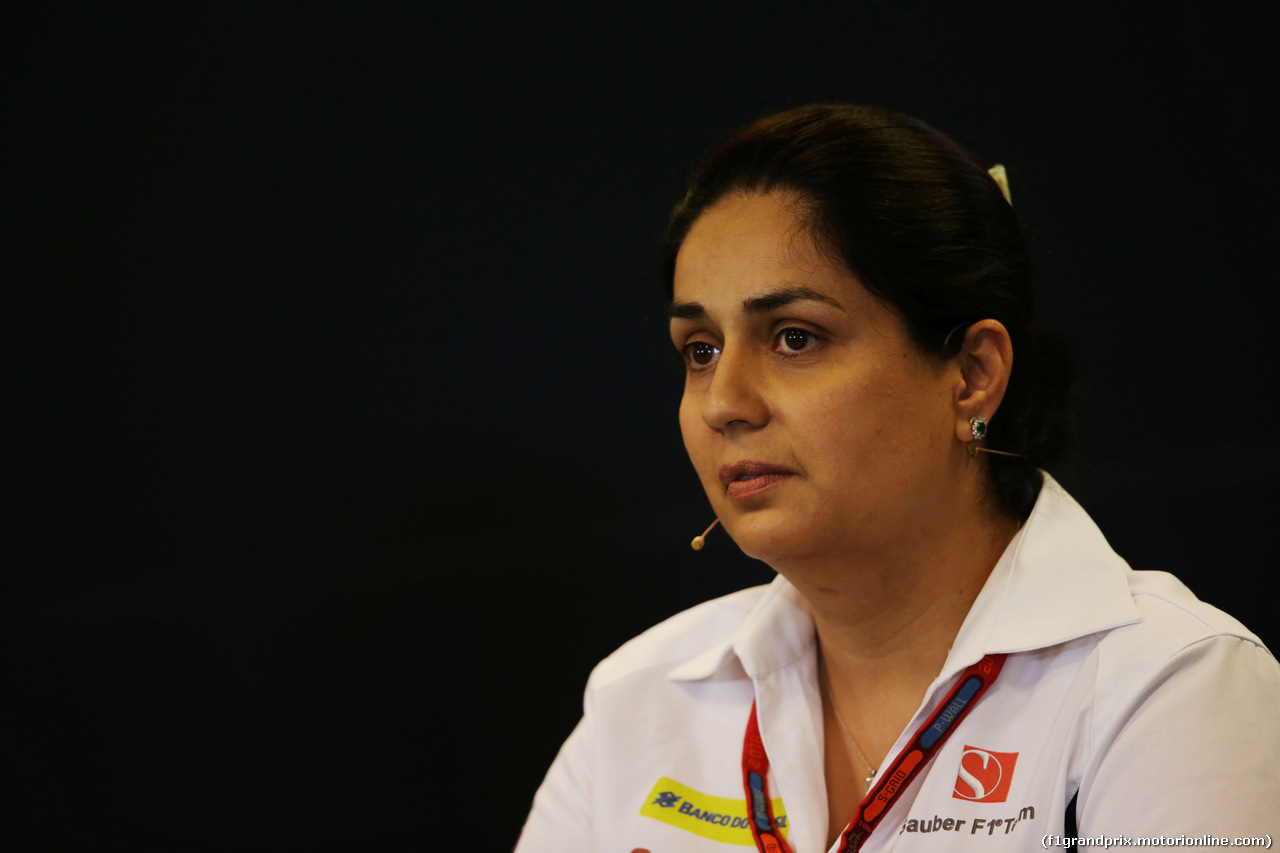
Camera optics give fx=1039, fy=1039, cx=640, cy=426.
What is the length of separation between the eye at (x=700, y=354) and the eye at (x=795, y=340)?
123 millimetres

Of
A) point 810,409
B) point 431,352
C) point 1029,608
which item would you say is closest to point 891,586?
point 1029,608

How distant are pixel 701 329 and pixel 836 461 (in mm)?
293

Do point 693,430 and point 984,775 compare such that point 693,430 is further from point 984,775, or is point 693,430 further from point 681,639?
point 984,775

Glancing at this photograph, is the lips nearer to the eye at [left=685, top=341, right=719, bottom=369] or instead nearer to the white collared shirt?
the eye at [left=685, top=341, right=719, bottom=369]

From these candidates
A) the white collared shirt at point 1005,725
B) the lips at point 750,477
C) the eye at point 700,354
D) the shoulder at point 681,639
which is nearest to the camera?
the white collared shirt at point 1005,725

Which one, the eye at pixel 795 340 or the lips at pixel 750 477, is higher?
the eye at pixel 795 340

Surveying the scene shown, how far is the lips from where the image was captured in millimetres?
1414

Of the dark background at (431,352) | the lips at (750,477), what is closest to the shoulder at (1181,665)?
the lips at (750,477)

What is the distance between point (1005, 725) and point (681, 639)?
569 mm

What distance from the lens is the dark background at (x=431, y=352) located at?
5.66 feet

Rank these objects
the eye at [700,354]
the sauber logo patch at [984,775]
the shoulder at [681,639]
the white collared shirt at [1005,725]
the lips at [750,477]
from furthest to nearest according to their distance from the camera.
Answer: the shoulder at [681,639]
the eye at [700,354]
the lips at [750,477]
the sauber logo patch at [984,775]
the white collared shirt at [1005,725]

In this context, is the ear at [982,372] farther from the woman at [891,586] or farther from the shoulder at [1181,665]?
the shoulder at [1181,665]

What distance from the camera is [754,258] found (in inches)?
57.5

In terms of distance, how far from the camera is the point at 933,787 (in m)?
1.34
